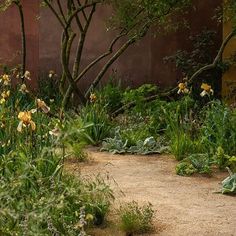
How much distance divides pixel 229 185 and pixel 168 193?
549 millimetres

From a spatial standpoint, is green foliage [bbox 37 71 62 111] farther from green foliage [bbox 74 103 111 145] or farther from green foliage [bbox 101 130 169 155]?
green foliage [bbox 101 130 169 155]

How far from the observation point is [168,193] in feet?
18.2

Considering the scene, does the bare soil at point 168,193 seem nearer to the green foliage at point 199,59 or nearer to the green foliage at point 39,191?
the green foliage at point 39,191

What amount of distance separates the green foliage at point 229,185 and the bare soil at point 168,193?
8 cm

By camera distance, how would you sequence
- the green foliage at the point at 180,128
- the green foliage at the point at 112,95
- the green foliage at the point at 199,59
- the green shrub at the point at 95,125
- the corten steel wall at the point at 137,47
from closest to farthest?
the green foliage at the point at 180,128
the green shrub at the point at 95,125
the green foliage at the point at 112,95
the green foliage at the point at 199,59
the corten steel wall at the point at 137,47

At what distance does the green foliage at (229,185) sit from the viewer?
18.3 feet

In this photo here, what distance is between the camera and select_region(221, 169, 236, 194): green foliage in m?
5.57

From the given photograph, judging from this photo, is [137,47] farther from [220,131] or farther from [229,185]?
[229,185]

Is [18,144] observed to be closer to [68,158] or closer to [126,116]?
[68,158]

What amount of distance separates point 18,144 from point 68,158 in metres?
1.36

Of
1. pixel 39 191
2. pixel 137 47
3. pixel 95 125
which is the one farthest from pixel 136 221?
pixel 137 47

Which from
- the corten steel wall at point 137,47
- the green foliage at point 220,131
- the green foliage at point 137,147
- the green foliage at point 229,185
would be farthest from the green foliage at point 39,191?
the corten steel wall at point 137,47

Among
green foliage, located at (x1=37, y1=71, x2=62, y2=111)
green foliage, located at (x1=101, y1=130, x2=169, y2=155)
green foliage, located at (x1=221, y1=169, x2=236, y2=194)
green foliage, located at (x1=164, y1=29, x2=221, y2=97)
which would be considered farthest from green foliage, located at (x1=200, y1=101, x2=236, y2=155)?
green foliage, located at (x1=37, y1=71, x2=62, y2=111)

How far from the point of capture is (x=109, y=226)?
4578 mm
